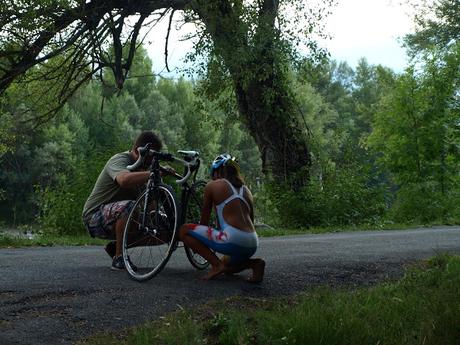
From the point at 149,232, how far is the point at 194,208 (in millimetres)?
716

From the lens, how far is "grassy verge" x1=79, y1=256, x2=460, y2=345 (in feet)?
12.9

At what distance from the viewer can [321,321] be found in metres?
→ 4.21

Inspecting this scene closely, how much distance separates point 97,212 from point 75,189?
327 inches

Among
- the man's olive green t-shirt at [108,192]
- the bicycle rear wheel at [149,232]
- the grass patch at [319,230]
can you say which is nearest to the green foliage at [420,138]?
the grass patch at [319,230]

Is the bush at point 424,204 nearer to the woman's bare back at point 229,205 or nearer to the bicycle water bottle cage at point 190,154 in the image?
the bicycle water bottle cage at point 190,154

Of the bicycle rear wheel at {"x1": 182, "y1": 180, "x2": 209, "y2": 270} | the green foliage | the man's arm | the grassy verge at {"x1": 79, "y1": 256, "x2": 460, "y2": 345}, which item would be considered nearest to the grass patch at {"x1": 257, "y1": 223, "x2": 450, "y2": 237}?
the green foliage

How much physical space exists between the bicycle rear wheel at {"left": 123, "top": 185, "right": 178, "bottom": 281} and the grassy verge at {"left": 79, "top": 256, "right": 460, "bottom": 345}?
107 centimetres

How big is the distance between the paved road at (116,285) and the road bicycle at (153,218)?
0.20m

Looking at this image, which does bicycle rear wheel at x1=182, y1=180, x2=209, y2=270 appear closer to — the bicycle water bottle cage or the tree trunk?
the bicycle water bottle cage

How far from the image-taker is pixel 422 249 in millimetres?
9375

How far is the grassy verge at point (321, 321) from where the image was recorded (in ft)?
12.9

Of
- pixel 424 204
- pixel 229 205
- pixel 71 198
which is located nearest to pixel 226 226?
pixel 229 205

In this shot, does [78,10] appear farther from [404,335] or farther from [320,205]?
[404,335]

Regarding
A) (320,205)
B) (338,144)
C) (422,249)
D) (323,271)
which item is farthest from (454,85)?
(323,271)
